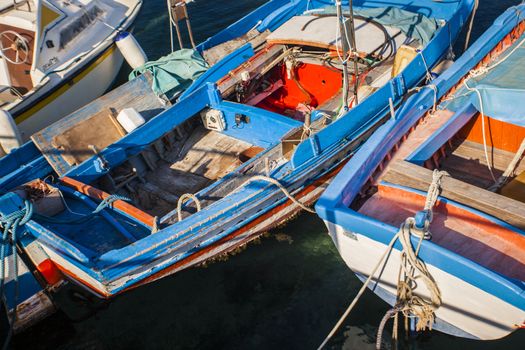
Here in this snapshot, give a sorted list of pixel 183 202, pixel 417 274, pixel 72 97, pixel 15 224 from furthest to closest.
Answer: pixel 72 97 < pixel 183 202 < pixel 15 224 < pixel 417 274

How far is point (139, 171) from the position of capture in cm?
862

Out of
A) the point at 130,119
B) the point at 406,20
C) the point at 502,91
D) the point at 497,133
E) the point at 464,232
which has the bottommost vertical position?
the point at 497,133

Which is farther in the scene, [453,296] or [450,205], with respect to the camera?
[450,205]

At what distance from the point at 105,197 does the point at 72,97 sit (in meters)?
5.71

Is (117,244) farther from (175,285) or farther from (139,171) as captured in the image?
(139,171)

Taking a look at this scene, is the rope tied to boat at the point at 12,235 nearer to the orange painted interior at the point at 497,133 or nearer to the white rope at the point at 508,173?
the white rope at the point at 508,173

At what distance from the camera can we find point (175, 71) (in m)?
9.35

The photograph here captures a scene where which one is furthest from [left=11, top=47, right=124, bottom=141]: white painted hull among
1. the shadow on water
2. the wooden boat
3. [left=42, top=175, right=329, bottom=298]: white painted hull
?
the wooden boat

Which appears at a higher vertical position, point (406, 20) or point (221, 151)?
point (406, 20)

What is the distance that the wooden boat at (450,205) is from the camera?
17.1 feet

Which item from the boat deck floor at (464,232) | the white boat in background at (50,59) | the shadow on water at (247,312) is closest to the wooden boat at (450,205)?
the boat deck floor at (464,232)

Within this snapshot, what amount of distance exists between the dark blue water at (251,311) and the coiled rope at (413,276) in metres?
1.05

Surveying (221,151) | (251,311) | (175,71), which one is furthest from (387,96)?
(251,311)

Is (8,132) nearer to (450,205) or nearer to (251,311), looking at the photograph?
(251,311)
